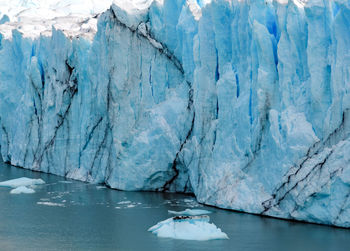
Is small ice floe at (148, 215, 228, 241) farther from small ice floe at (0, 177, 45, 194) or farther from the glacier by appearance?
small ice floe at (0, 177, 45, 194)

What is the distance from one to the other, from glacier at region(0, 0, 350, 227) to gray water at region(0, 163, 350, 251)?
51 centimetres

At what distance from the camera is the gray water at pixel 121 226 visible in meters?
8.80

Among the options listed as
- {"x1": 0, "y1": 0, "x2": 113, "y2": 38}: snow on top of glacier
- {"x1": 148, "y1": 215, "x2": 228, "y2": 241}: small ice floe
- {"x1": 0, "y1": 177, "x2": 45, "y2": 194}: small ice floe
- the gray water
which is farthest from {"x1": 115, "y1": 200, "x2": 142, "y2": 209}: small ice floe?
{"x1": 0, "y1": 0, "x2": 113, "y2": 38}: snow on top of glacier

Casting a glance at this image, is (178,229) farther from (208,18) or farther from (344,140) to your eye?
(208,18)

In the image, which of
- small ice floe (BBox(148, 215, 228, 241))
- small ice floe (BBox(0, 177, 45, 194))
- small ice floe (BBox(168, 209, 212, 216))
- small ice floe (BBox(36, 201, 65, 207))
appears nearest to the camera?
small ice floe (BBox(148, 215, 228, 241))

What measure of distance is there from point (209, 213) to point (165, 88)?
4447mm

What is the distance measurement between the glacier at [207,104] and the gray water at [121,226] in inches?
20.2

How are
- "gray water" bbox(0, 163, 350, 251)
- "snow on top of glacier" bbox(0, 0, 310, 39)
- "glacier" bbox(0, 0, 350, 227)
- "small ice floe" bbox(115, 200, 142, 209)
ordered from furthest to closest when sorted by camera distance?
"snow on top of glacier" bbox(0, 0, 310, 39) → "small ice floe" bbox(115, 200, 142, 209) → "glacier" bbox(0, 0, 350, 227) → "gray water" bbox(0, 163, 350, 251)

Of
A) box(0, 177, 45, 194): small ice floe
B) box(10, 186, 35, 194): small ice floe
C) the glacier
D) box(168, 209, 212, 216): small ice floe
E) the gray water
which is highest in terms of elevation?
the glacier

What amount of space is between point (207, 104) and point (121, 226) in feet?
12.8

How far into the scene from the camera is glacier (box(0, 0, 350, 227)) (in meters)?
10.1

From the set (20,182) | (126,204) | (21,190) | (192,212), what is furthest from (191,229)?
(20,182)

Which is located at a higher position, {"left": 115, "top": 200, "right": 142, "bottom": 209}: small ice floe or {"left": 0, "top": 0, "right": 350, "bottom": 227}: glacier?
{"left": 0, "top": 0, "right": 350, "bottom": 227}: glacier

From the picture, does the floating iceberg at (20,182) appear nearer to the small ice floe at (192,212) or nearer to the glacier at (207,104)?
the glacier at (207,104)
